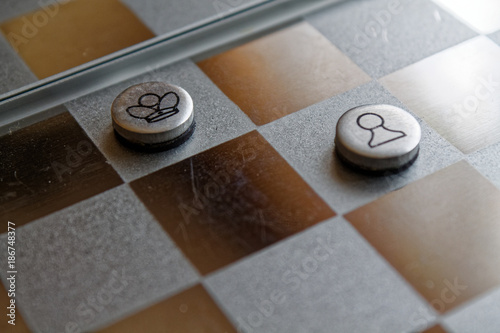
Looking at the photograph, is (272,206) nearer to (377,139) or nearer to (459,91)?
(377,139)

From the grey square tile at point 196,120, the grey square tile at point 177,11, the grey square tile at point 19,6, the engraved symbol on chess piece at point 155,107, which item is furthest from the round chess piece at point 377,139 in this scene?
the grey square tile at point 19,6

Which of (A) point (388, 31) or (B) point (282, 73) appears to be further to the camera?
(A) point (388, 31)

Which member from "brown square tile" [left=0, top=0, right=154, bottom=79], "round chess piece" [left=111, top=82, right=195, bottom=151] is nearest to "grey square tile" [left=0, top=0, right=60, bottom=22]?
"brown square tile" [left=0, top=0, right=154, bottom=79]

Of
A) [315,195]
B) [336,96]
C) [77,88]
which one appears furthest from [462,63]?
[77,88]

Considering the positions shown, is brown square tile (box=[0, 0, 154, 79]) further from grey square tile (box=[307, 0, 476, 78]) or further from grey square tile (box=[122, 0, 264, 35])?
grey square tile (box=[307, 0, 476, 78])

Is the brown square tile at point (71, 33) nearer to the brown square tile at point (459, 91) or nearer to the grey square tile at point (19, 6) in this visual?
the grey square tile at point (19, 6)

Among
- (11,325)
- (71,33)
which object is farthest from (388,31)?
(11,325)
